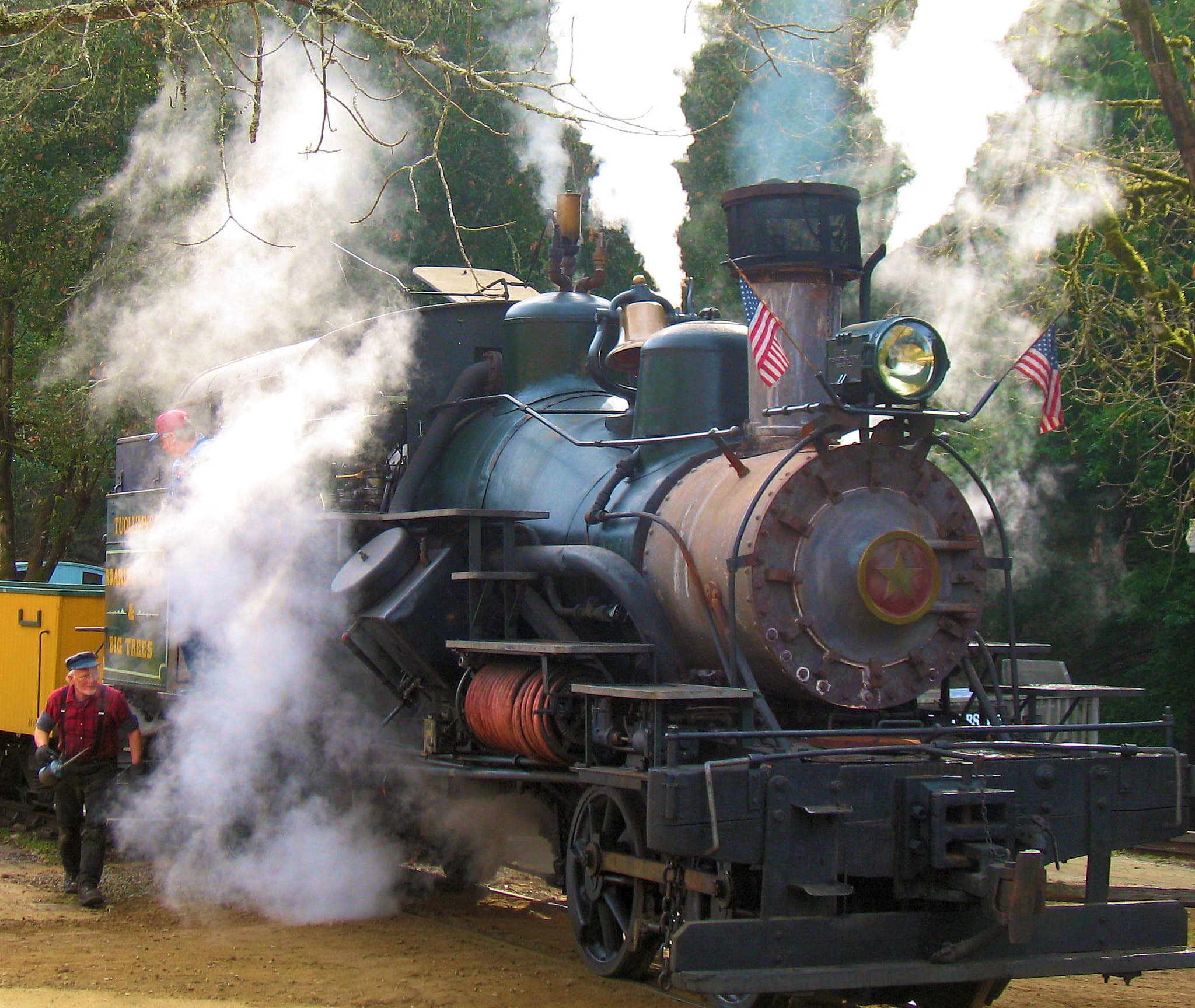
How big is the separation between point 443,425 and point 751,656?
248 cm

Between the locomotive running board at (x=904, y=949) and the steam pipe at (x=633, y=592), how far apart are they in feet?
4.43

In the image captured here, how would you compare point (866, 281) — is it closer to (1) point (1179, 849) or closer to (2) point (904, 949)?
(2) point (904, 949)

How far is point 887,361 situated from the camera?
212 inches

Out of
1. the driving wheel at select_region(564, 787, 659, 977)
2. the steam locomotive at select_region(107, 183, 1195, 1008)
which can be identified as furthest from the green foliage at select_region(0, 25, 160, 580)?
the driving wheel at select_region(564, 787, 659, 977)

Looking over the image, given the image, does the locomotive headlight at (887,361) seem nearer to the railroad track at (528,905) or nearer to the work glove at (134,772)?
the railroad track at (528,905)

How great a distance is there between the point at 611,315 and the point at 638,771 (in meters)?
2.59

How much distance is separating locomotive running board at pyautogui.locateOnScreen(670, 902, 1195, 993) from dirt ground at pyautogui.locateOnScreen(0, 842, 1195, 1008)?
0.79m

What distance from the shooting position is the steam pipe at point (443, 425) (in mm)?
7035

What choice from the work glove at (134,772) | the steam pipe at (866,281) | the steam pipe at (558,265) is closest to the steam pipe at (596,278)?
the steam pipe at (558,265)

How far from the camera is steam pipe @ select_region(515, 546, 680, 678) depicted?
5.63 m

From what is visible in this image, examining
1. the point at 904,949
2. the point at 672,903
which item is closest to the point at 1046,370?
the point at 904,949

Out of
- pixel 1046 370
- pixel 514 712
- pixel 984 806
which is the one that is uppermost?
pixel 1046 370

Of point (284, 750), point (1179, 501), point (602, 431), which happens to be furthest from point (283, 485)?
point (1179, 501)

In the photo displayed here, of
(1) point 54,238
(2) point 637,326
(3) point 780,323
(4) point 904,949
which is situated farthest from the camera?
(1) point 54,238
